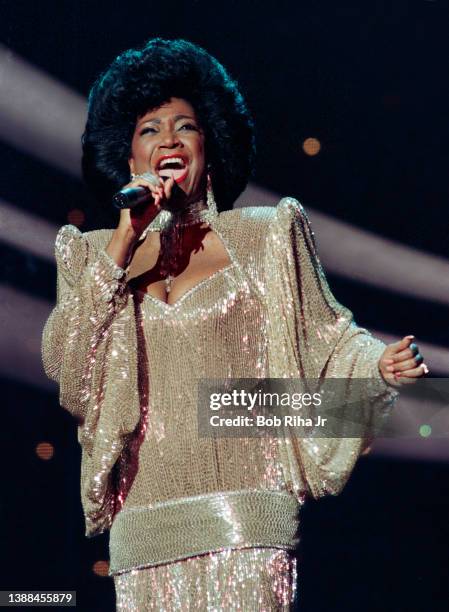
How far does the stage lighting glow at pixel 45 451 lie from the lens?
8.25ft

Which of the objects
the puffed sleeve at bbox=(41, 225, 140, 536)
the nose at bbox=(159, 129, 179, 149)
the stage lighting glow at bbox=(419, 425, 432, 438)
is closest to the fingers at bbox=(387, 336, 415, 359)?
the puffed sleeve at bbox=(41, 225, 140, 536)

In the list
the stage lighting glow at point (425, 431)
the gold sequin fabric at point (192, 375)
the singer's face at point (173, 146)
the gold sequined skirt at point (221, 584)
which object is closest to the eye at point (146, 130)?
the singer's face at point (173, 146)

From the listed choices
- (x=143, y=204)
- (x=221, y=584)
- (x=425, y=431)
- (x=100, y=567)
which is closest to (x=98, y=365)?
(x=143, y=204)

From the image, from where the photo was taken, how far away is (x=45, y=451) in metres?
2.52

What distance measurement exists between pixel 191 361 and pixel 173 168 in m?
0.36

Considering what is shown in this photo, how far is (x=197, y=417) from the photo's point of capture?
177 cm

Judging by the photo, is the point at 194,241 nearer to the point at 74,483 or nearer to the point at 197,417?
the point at 197,417

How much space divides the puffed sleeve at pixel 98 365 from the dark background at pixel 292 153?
70cm

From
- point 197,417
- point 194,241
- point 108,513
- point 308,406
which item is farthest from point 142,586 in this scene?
point 194,241

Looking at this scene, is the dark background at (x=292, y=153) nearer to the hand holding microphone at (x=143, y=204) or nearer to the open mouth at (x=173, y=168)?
the open mouth at (x=173, y=168)

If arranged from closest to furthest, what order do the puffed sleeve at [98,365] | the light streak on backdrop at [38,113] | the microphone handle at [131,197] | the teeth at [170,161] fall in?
the microphone handle at [131,197] < the puffed sleeve at [98,365] < the teeth at [170,161] < the light streak on backdrop at [38,113]

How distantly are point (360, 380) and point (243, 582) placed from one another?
0.38 m

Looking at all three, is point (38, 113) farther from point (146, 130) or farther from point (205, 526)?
point (205, 526)

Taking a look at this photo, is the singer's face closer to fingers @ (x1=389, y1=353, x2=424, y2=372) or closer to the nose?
the nose
